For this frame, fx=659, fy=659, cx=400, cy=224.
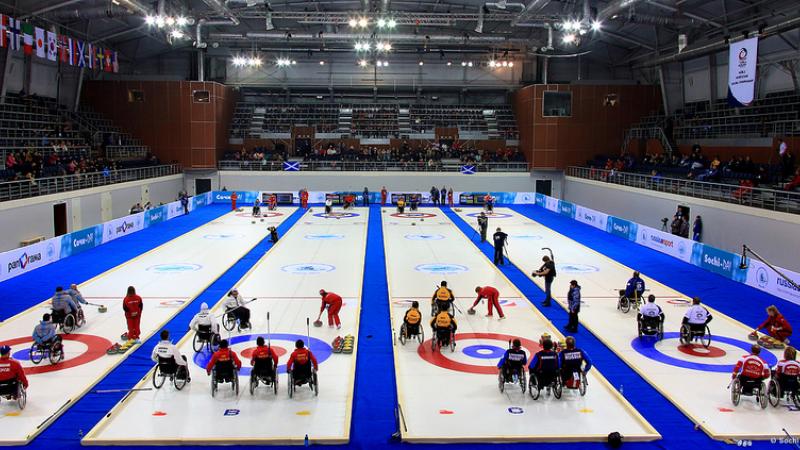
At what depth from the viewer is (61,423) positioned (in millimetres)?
11547

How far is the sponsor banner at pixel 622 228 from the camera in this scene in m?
33.1

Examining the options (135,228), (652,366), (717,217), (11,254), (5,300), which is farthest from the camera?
(135,228)

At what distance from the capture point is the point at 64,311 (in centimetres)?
1667

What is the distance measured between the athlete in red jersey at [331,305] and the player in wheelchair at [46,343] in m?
6.11

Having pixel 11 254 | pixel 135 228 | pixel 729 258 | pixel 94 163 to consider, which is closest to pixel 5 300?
pixel 11 254

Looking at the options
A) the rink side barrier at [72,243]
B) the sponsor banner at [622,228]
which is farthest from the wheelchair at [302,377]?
the sponsor banner at [622,228]

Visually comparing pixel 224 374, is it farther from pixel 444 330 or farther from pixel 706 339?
pixel 706 339

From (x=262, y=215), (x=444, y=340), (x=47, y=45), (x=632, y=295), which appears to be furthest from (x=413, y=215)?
(x=444, y=340)

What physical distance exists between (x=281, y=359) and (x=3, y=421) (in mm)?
5493

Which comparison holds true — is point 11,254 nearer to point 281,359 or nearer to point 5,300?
point 5,300

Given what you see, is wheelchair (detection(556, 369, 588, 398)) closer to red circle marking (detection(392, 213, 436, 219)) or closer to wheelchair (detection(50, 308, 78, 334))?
wheelchair (detection(50, 308, 78, 334))

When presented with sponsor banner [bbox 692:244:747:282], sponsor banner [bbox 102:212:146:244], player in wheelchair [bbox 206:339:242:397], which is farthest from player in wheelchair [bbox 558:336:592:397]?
sponsor banner [bbox 102:212:146:244]

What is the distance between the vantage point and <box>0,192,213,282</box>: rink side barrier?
2344cm

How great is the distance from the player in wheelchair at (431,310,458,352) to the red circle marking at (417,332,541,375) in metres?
0.30
